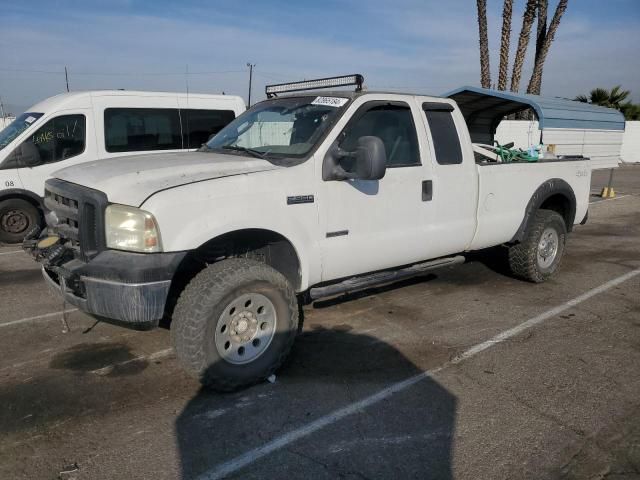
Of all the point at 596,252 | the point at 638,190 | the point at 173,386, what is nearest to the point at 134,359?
the point at 173,386

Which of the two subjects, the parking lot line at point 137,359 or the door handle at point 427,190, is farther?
the door handle at point 427,190

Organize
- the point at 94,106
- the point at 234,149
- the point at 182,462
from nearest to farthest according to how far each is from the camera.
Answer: the point at 182,462, the point at 234,149, the point at 94,106

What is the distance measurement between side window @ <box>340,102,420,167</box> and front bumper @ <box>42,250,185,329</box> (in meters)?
1.78

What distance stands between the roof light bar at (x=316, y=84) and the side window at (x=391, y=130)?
0.82 feet

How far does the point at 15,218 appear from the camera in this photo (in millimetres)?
8602

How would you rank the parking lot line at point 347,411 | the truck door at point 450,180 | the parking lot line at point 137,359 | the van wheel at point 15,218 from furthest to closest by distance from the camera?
the van wheel at point 15,218 < the truck door at point 450,180 < the parking lot line at point 137,359 < the parking lot line at point 347,411

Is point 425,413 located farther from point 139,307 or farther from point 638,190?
point 638,190

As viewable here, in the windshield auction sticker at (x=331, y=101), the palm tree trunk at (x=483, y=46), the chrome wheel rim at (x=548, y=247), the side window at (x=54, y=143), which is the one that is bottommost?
the chrome wheel rim at (x=548, y=247)

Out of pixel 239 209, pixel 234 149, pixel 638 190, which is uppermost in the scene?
pixel 234 149

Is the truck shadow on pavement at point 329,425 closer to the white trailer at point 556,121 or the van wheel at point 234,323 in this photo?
the van wheel at point 234,323

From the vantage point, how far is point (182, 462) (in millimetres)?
2889

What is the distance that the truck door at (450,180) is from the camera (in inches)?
189

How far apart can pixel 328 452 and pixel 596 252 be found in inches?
263

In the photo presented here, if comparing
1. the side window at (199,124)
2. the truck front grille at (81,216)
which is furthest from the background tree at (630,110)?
the truck front grille at (81,216)
